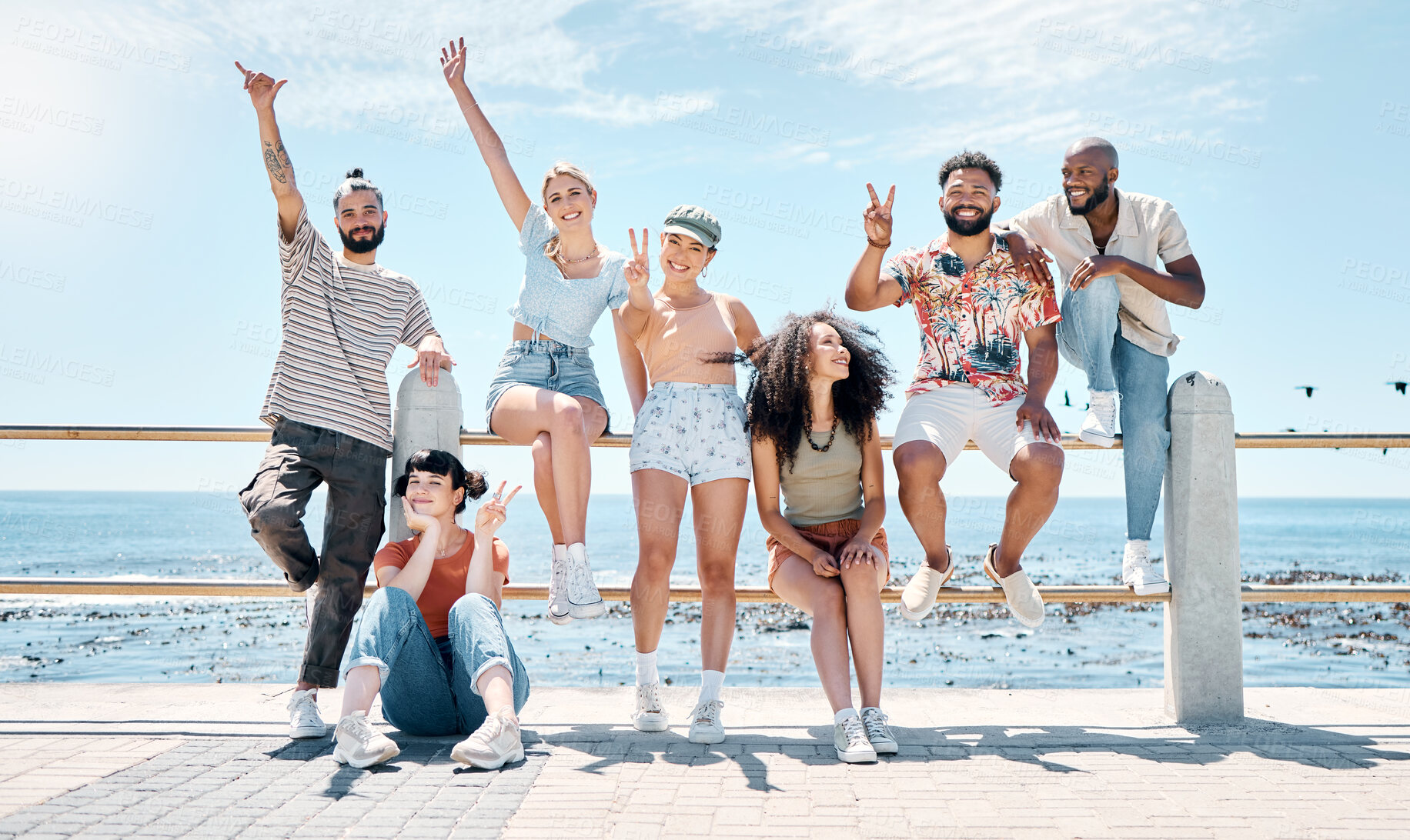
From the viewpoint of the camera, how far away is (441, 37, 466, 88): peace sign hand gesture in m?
4.50

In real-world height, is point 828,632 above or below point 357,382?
below

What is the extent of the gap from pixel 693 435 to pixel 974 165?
181cm

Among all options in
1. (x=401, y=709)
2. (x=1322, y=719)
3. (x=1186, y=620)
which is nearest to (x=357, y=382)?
(x=401, y=709)

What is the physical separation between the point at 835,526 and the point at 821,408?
49 cm

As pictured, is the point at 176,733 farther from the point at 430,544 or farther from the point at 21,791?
the point at 430,544

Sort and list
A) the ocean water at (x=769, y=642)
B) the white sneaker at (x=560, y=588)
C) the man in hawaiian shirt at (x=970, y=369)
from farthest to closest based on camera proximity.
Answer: the ocean water at (x=769, y=642)
the man in hawaiian shirt at (x=970, y=369)
the white sneaker at (x=560, y=588)

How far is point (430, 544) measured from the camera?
3447 mm

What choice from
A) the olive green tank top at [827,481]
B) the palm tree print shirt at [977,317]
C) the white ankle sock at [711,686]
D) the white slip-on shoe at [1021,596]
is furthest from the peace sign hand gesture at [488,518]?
the white slip-on shoe at [1021,596]

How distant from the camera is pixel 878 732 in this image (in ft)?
10.8

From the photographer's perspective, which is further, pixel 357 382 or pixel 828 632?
pixel 357 382

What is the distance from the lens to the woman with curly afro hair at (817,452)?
11.8 ft

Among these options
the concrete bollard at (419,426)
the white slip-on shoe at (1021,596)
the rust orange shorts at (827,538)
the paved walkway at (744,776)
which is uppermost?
the concrete bollard at (419,426)

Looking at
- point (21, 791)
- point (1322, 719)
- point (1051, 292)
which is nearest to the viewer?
point (21, 791)

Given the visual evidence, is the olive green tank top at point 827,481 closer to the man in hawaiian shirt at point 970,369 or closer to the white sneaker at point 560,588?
the man in hawaiian shirt at point 970,369
